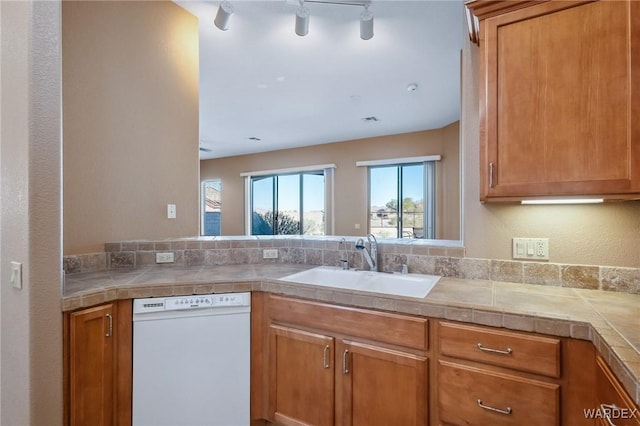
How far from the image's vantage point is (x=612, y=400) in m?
0.86

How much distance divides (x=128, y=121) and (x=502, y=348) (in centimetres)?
244

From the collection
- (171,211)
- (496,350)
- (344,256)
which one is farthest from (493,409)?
(171,211)

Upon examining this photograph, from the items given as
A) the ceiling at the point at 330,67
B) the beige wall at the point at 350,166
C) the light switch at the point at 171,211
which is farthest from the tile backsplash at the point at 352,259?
the beige wall at the point at 350,166

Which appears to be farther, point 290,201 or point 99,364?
point 290,201

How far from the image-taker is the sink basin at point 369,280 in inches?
65.2

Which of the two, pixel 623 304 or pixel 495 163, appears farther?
pixel 495 163

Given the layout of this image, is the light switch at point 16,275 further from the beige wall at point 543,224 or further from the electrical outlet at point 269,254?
the beige wall at point 543,224

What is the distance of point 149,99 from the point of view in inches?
85.5

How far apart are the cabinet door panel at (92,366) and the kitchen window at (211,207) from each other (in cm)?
687

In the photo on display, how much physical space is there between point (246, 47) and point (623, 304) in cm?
295

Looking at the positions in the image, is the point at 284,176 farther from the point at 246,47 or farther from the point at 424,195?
the point at 246,47

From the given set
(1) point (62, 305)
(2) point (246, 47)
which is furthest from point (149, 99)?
(1) point (62, 305)

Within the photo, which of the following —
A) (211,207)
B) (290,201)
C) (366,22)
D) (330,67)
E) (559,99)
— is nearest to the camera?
(559,99)

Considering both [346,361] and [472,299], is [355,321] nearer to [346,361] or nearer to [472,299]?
[346,361]
